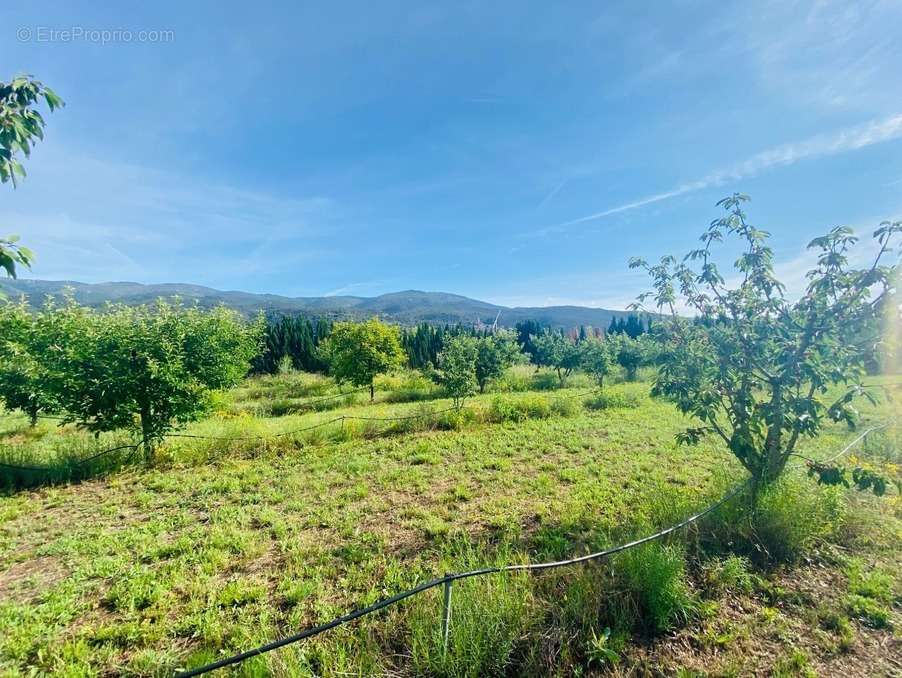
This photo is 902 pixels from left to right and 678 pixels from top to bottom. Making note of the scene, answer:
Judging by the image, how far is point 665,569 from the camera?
304cm

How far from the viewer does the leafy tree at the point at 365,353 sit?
21484mm

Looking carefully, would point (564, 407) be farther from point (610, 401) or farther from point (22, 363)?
point (22, 363)

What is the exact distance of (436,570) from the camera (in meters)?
3.78

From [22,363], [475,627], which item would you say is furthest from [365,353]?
[475,627]

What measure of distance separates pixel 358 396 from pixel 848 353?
20.9m

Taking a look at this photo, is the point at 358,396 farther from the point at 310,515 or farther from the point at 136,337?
the point at 310,515

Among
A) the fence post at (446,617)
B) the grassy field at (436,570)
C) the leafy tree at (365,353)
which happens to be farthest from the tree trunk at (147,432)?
the leafy tree at (365,353)

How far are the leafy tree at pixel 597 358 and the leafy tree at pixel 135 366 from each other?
22.2 metres

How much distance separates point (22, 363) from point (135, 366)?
3.59 meters

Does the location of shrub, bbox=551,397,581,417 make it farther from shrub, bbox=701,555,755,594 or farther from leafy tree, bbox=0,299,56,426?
leafy tree, bbox=0,299,56,426

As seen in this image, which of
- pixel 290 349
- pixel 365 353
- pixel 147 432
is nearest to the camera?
pixel 147 432

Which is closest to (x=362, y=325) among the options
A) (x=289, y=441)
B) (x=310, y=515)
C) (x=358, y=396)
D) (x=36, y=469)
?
(x=358, y=396)

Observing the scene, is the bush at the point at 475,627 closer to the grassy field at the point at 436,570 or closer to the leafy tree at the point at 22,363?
the grassy field at the point at 436,570

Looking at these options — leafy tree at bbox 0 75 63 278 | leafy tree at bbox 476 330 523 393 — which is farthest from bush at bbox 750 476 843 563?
leafy tree at bbox 476 330 523 393
